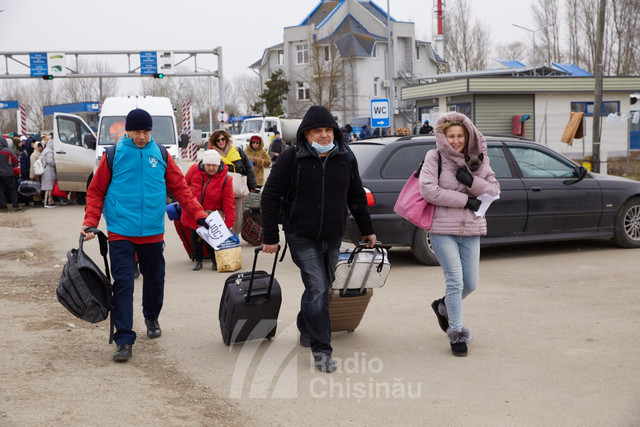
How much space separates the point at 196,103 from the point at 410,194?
8874cm

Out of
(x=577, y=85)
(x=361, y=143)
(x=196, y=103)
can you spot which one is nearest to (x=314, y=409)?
(x=361, y=143)

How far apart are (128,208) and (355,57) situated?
6135cm

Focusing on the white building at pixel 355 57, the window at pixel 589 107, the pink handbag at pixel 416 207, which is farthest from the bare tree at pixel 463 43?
the pink handbag at pixel 416 207

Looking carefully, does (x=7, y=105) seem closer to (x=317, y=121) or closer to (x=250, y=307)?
(x=250, y=307)

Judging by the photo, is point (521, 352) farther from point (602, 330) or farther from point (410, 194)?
point (410, 194)

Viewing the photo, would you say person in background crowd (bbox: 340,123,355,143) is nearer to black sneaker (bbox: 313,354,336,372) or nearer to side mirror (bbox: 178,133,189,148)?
black sneaker (bbox: 313,354,336,372)

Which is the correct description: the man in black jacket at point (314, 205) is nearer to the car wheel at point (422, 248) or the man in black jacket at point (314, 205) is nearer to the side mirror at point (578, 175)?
the car wheel at point (422, 248)

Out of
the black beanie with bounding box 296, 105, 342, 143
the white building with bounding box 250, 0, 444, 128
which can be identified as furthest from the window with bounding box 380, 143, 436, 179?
the white building with bounding box 250, 0, 444, 128

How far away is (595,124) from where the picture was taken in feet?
70.0

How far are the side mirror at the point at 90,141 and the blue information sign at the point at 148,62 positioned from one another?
71.2 ft

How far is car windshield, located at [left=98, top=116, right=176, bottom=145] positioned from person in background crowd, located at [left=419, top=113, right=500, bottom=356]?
47.9ft

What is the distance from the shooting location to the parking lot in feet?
14.8

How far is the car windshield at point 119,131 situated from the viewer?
1958cm

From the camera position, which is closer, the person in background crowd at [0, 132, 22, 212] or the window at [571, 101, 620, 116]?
the person in background crowd at [0, 132, 22, 212]
